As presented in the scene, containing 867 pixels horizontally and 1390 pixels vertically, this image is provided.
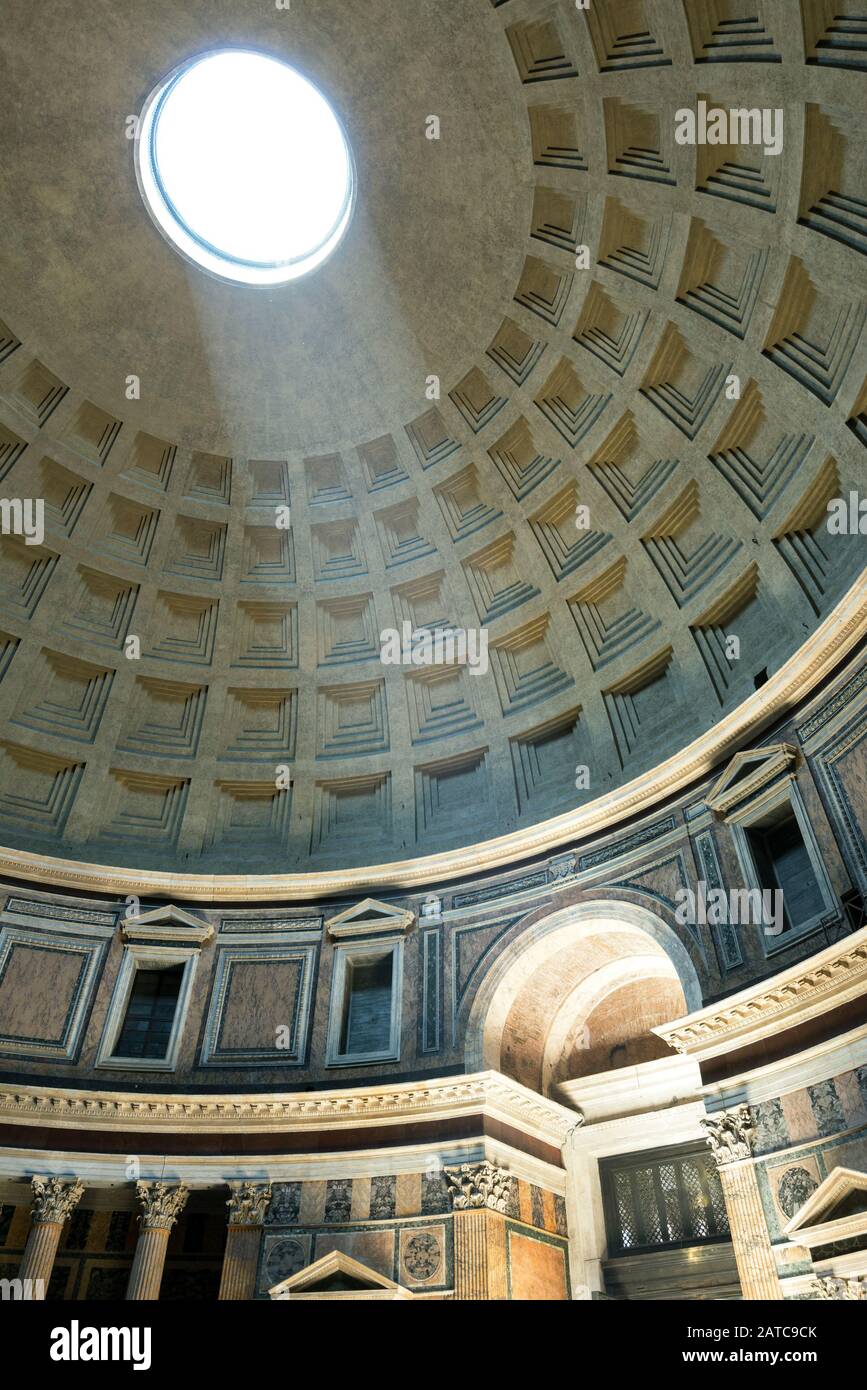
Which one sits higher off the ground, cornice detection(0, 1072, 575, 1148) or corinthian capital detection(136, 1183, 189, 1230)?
cornice detection(0, 1072, 575, 1148)

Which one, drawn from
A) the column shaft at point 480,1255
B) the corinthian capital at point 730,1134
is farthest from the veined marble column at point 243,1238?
the corinthian capital at point 730,1134

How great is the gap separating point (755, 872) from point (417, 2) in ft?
57.5

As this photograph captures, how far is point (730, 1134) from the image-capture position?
1445 centimetres

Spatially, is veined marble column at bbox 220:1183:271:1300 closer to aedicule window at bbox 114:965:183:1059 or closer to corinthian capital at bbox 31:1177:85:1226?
corinthian capital at bbox 31:1177:85:1226

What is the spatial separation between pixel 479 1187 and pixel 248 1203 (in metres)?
4.50

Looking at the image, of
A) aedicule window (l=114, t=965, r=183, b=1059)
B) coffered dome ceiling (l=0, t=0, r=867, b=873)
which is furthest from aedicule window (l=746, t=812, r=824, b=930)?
aedicule window (l=114, t=965, r=183, b=1059)

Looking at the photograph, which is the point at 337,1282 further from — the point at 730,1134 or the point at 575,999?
the point at 730,1134

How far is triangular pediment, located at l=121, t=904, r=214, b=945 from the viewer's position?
70.6 feet

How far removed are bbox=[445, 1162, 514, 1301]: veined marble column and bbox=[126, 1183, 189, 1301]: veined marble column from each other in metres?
5.43

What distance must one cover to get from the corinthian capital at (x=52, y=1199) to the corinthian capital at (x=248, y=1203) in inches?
118

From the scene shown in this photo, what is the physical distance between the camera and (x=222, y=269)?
23031 millimetres
